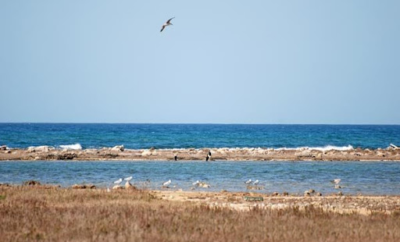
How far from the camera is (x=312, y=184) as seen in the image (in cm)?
2955

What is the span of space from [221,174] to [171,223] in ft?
68.8

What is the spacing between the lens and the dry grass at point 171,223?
12492mm

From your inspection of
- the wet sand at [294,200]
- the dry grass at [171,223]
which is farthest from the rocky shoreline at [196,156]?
the dry grass at [171,223]

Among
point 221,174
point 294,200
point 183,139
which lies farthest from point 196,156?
point 183,139

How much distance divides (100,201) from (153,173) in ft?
56.7

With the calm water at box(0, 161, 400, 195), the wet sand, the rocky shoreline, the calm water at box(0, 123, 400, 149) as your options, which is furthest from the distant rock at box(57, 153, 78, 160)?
the wet sand

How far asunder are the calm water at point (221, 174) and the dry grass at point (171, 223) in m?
10.7

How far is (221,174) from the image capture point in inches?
1371

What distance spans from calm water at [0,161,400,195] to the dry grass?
1065 cm

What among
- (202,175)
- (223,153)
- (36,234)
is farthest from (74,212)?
(223,153)

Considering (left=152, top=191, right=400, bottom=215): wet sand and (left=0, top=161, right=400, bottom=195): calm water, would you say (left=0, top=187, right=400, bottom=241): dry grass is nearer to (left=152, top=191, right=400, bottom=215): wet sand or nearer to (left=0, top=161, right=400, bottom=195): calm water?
(left=152, top=191, right=400, bottom=215): wet sand

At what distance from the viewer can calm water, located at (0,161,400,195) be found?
28.6 meters

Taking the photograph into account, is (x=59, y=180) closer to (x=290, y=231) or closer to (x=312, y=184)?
(x=312, y=184)

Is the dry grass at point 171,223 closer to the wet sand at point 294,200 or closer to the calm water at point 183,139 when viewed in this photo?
the wet sand at point 294,200
